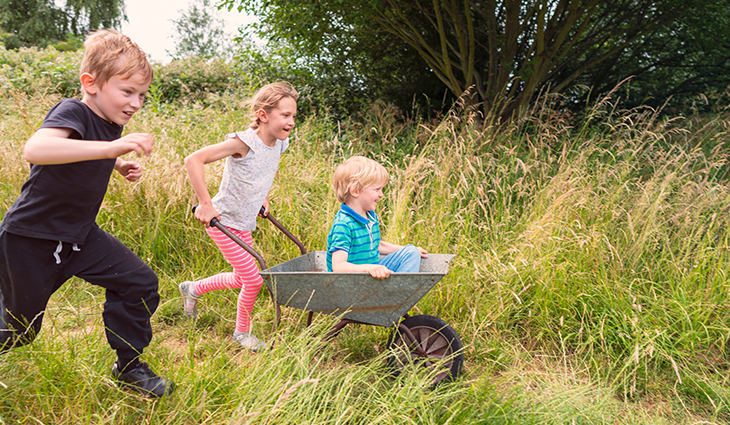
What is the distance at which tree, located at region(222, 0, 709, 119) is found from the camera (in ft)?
19.5

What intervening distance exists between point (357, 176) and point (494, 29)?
4.79 meters

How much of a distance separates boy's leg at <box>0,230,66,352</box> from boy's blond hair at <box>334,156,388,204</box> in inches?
49.0

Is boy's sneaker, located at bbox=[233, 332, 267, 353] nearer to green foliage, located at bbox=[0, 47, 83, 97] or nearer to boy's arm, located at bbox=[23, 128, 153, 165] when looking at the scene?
boy's arm, located at bbox=[23, 128, 153, 165]

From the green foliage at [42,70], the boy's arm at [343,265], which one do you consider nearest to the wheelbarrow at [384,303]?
the boy's arm at [343,265]

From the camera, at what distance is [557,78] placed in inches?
315

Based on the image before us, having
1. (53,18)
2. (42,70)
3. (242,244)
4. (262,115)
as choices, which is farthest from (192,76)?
(53,18)

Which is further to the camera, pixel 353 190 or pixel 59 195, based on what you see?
pixel 353 190

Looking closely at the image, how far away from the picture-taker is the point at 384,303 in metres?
2.03

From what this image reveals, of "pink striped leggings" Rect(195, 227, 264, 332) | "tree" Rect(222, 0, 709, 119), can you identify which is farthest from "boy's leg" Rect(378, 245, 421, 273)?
"tree" Rect(222, 0, 709, 119)

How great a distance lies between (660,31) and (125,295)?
8.99 metres

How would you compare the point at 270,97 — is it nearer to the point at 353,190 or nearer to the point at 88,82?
the point at 353,190

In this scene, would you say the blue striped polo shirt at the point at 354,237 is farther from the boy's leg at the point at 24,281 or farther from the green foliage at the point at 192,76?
the green foliage at the point at 192,76

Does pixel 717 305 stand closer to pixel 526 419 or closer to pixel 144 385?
pixel 526 419

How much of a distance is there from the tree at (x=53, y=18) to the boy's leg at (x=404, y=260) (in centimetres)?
2805
